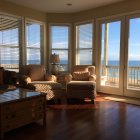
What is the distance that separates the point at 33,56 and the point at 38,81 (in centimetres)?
146

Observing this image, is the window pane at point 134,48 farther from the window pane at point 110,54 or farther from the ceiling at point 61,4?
the ceiling at point 61,4

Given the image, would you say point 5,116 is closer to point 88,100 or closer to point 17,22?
point 88,100

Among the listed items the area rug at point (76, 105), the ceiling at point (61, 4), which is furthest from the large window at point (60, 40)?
the area rug at point (76, 105)

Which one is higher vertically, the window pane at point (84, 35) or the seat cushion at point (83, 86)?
the window pane at point (84, 35)

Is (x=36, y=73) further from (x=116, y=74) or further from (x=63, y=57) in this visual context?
(x=116, y=74)

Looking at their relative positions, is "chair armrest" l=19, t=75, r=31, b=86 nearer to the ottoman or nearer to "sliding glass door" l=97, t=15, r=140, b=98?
the ottoman

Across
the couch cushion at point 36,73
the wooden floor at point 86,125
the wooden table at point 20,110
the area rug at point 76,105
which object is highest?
the couch cushion at point 36,73

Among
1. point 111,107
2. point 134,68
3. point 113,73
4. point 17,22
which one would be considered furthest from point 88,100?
point 17,22

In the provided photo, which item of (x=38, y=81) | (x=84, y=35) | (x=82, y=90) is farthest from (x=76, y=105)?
(x=84, y=35)

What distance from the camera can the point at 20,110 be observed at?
2.74 meters

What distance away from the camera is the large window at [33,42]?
5625 millimetres

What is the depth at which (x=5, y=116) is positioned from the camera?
2.57 meters

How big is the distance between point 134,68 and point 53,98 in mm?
2487

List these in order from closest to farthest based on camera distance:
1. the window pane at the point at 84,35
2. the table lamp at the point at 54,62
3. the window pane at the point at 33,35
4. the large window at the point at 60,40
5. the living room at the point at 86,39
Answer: the living room at the point at 86,39, the table lamp at the point at 54,62, the window pane at the point at 33,35, the window pane at the point at 84,35, the large window at the point at 60,40
